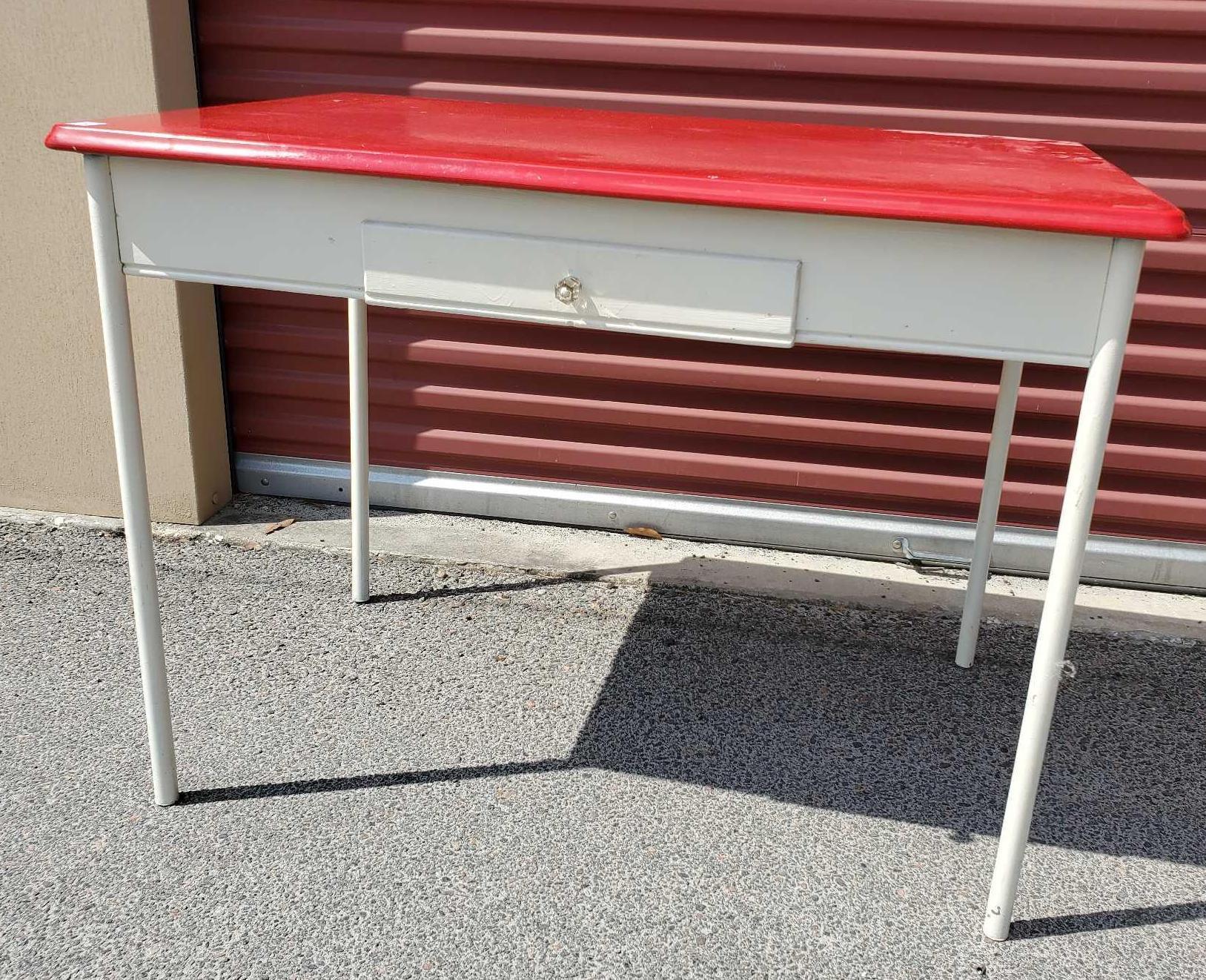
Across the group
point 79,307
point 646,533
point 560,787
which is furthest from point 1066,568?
point 79,307

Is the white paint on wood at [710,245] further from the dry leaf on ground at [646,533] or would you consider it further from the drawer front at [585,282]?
the dry leaf on ground at [646,533]

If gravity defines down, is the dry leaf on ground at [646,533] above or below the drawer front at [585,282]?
below

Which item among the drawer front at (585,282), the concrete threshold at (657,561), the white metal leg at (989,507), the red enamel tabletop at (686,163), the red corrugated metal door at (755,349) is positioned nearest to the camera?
the red enamel tabletop at (686,163)

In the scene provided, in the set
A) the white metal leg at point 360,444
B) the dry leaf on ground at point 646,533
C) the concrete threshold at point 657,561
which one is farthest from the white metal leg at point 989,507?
the white metal leg at point 360,444

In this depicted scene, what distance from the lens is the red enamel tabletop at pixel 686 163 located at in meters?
1.41

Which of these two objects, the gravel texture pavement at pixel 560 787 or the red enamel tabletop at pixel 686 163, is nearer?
the red enamel tabletop at pixel 686 163

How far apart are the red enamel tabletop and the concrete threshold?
1260mm

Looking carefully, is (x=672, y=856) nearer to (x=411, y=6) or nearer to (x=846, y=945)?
(x=846, y=945)

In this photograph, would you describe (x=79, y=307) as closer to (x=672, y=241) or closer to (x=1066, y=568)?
(x=672, y=241)

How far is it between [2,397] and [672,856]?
2301mm

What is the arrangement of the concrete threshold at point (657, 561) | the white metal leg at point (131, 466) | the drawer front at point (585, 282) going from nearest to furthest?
the drawer front at point (585, 282), the white metal leg at point (131, 466), the concrete threshold at point (657, 561)

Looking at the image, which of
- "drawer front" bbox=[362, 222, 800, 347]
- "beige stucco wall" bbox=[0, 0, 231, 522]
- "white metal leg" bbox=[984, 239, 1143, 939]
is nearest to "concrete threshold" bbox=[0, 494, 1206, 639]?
"beige stucco wall" bbox=[0, 0, 231, 522]

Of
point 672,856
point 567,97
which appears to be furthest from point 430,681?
point 567,97

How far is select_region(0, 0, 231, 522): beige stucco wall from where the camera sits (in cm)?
275
